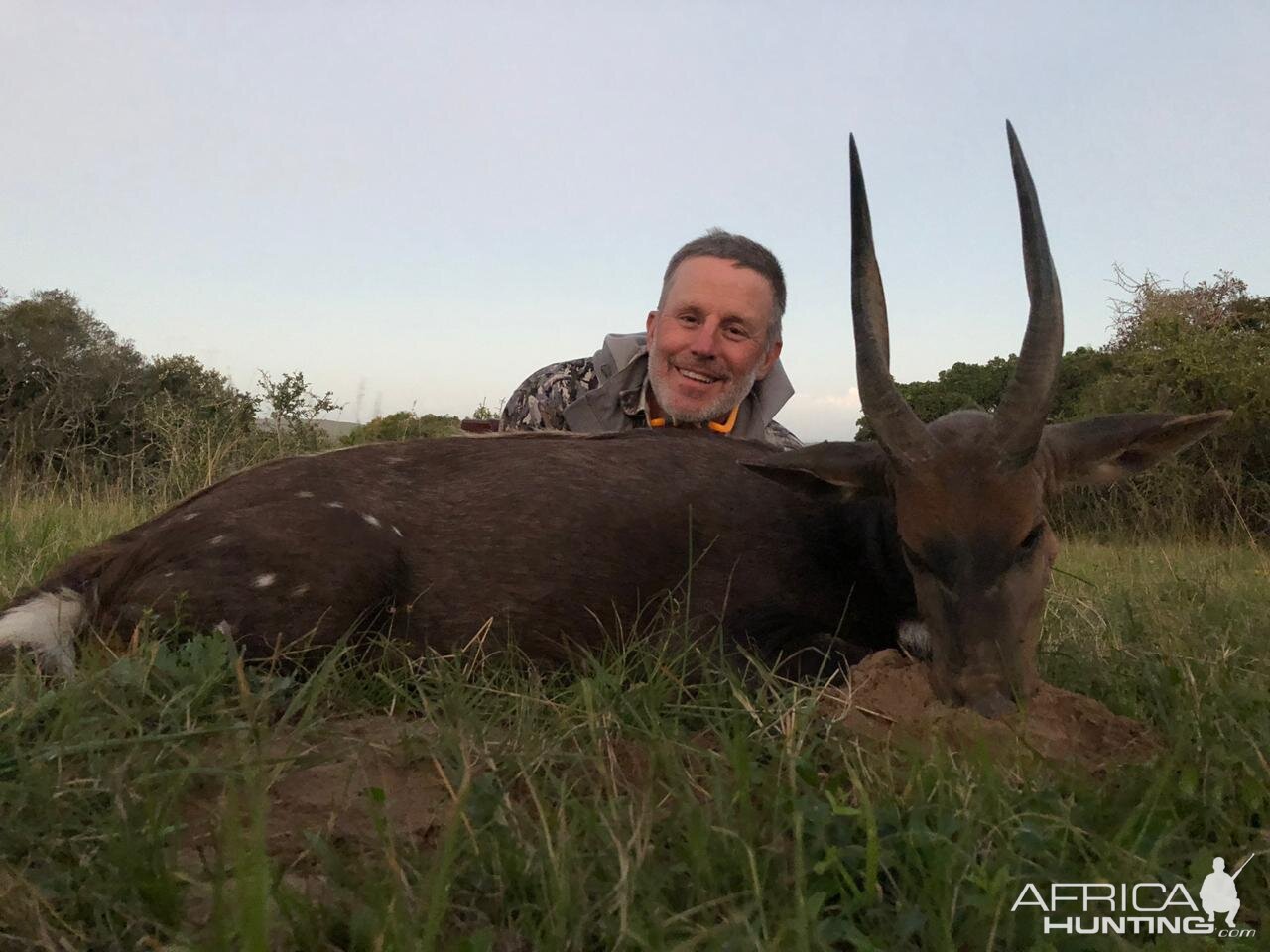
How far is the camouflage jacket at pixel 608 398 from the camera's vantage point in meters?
5.98

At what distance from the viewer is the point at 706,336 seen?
5477mm

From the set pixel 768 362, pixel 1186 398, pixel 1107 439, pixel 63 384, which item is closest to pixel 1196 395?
pixel 1186 398

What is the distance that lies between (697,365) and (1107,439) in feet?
8.42

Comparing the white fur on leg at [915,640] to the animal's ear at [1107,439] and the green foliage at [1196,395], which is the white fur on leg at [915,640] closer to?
the animal's ear at [1107,439]

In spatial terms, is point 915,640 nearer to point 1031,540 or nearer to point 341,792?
point 1031,540

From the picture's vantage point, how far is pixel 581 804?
6.68ft

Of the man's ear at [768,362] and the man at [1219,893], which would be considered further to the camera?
the man's ear at [768,362]

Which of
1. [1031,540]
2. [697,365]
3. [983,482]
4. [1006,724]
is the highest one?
[697,365]

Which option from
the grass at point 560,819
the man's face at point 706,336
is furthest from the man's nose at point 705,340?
the grass at point 560,819

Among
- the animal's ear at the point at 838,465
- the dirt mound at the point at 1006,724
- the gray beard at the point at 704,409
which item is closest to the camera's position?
the dirt mound at the point at 1006,724

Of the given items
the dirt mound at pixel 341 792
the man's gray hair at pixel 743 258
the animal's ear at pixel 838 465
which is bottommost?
the dirt mound at pixel 341 792

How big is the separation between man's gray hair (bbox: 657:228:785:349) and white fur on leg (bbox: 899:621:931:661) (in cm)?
260

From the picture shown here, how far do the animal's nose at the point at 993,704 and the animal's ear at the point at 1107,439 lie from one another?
969mm

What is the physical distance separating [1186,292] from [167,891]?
59.3 ft
